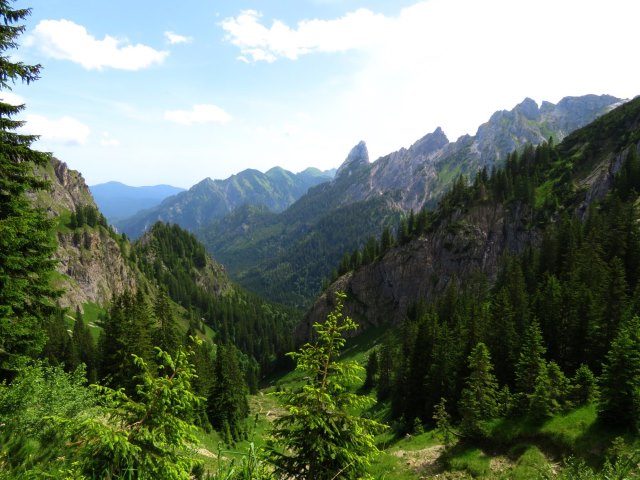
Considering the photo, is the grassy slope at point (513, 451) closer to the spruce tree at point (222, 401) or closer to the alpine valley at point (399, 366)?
the alpine valley at point (399, 366)

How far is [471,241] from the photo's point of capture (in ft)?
427

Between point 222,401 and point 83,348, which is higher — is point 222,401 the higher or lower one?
the lower one

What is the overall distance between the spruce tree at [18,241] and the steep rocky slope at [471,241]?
119953mm

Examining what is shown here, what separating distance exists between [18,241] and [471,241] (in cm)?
13061

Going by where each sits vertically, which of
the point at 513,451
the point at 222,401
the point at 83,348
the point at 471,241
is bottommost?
the point at 222,401

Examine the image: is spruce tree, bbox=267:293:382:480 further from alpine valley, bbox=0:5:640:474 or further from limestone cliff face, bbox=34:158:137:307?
limestone cliff face, bbox=34:158:137:307

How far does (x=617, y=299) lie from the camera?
44906 millimetres

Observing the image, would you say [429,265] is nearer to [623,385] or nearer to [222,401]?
[222,401]

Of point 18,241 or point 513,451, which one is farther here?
point 513,451

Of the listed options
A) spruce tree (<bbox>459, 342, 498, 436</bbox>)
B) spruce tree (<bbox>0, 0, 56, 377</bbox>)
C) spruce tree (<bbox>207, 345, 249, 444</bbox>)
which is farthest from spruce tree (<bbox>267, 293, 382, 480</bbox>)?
spruce tree (<bbox>207, 345, 249, 444</bbox>)

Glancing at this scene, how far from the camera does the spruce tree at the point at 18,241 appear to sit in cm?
1605

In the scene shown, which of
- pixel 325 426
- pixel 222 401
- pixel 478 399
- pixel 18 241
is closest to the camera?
pixel 325 426

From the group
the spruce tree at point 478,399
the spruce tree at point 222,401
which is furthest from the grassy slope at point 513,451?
the spruce tree at point 222,401

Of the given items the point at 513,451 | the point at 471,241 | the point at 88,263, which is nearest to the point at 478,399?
the point at 513,451
